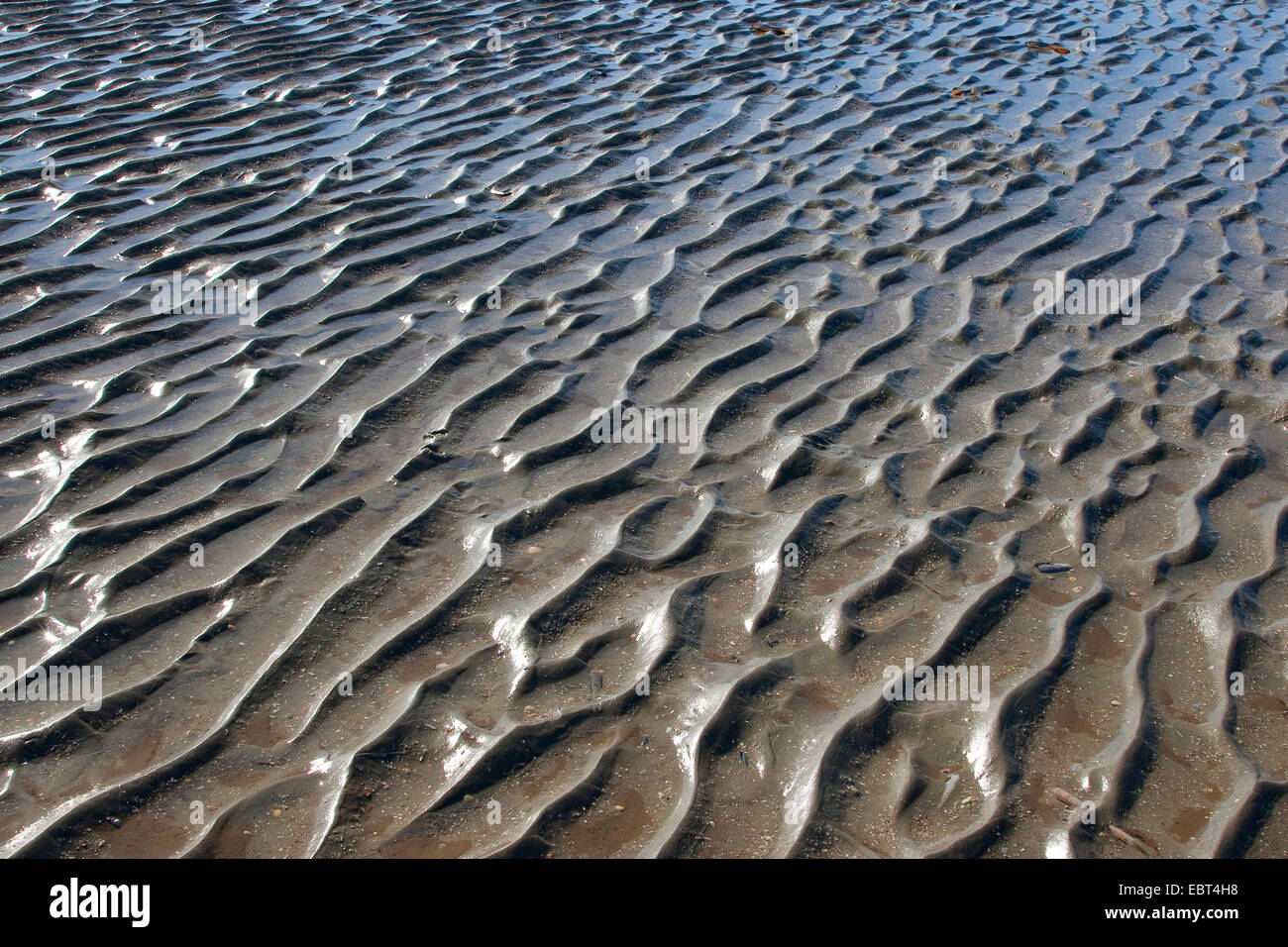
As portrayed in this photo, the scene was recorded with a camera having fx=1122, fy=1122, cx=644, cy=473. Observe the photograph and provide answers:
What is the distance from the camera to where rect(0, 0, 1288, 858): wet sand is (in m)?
2.60

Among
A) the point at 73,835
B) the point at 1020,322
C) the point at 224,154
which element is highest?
the point at 224,154

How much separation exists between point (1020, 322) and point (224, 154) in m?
4.32

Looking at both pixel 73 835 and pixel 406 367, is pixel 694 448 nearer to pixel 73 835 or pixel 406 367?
pixel 406 367

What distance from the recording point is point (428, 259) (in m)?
5.16

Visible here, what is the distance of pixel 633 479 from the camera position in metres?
3.67

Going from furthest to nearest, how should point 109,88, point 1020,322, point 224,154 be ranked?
point 109,88 < point 224,154 < point 1020,322

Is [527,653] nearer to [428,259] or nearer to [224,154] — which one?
[428,259]

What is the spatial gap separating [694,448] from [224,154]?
12.5ft

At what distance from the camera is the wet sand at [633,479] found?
260cm

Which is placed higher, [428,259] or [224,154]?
[224,154]

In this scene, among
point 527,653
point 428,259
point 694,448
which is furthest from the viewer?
point 428,259

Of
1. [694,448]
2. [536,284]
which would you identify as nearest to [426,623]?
[694,448]
